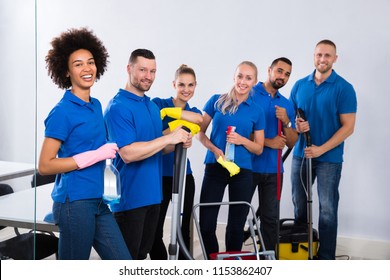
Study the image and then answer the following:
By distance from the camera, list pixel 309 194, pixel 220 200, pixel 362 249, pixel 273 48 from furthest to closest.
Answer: pixel 273 48
pixel 362 249
pixel 309 194
pixel 220 200

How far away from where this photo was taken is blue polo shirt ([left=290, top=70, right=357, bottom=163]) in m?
3.02

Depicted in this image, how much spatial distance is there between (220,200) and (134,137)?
2.64 feet

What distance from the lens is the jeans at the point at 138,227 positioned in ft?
6.93

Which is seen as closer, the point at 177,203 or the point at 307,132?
the point at 177,203

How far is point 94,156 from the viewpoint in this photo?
1778mm

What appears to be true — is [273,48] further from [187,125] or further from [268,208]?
[187,125]

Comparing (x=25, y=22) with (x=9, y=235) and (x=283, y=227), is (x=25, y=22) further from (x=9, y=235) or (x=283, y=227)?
(x=283, y=227)

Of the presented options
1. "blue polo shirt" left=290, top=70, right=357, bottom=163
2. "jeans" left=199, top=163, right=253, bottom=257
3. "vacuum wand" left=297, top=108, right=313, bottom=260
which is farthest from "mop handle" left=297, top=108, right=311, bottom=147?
"jeans" left=199, top=163, right=253, bottom=257

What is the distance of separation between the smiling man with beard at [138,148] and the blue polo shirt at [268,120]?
0.88m

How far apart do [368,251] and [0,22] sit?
2.63 m

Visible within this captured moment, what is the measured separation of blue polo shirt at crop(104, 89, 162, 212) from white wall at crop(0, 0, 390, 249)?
817 millimetres

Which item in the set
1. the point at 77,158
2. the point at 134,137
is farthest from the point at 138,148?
the point at 77,158

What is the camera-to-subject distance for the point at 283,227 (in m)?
3.10

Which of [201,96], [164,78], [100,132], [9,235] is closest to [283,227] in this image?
[201,96]
